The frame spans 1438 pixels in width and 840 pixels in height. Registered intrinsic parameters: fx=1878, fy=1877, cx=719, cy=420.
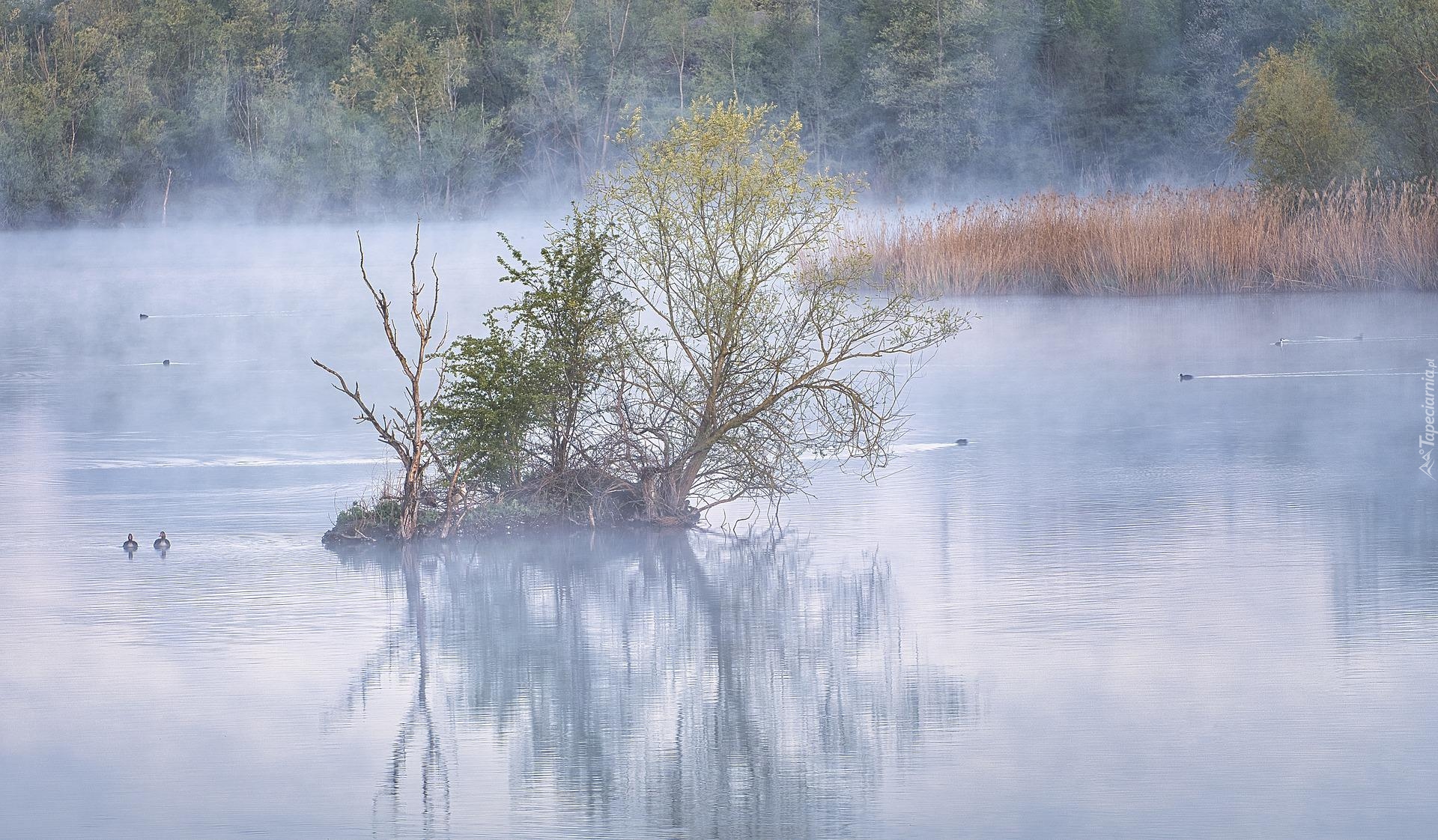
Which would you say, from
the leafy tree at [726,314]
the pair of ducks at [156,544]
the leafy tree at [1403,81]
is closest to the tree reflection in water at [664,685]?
the leafy tree at [726,314]

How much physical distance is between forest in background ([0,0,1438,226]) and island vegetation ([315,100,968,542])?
42691 mm

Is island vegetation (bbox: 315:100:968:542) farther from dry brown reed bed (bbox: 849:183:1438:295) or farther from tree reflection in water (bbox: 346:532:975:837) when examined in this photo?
dry brown reed bed (bbox: 849:183:1438:295)

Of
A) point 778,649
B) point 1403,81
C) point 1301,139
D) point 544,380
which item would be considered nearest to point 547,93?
point 1301,139

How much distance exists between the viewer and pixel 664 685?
5664 mm

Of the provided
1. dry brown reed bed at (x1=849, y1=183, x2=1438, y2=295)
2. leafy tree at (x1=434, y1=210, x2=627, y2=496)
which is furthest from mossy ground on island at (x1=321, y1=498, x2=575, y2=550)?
dry brown reed bed at (x1=849, y1=183, x2=1438, y2=295)

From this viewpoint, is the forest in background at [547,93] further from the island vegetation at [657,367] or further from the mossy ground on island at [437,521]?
the mossy ground on island at [437,521]

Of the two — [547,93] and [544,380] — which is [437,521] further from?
[547,93]

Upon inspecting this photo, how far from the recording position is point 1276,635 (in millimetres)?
6113

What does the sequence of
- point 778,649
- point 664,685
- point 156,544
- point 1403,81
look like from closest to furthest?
point 664,685
point 778,649
point 156,544
point 1403,81

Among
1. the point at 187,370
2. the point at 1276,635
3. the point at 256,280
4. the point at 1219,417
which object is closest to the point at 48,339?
the point at 187,370

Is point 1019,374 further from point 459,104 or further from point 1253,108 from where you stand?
point 459,104

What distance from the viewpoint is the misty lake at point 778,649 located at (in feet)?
14.9

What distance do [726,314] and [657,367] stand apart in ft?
1.75

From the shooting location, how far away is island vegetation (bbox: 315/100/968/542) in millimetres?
8352
